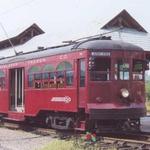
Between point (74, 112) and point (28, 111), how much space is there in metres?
3.22

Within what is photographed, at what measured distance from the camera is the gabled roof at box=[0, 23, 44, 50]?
5153 cm

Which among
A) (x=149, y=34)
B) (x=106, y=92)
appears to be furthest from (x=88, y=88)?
(x=149, y=34)

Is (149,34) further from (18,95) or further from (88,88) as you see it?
(88,88)

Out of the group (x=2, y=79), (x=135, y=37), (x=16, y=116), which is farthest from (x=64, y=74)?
(x=135, y=37)

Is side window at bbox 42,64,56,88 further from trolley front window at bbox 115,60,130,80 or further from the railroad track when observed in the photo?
trolley front window at bbox 115,60,130,80

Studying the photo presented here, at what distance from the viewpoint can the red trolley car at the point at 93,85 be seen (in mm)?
15781

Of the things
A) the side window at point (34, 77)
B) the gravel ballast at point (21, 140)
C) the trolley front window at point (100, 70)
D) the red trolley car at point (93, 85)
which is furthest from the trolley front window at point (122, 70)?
the side window at point (34, 77)

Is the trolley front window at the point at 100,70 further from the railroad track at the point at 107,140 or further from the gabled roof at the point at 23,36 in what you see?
the gabled roof at the point at 23,36

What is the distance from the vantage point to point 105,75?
52.6ft

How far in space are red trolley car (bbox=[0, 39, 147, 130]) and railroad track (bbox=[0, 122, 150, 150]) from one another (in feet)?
Answer: 1.13

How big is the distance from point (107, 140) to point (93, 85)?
1.81 metres

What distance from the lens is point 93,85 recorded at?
52.0 feet

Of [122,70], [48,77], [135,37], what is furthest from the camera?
[135,37]

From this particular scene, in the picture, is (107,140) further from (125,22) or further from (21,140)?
(125,22)
